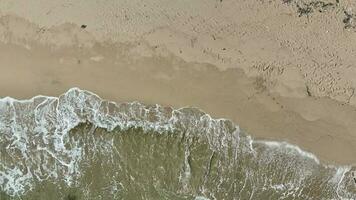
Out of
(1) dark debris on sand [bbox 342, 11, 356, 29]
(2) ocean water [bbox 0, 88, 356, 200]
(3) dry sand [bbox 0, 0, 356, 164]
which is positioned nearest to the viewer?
(1) dark debris on sand [bbox 342, 11, 356, 29]

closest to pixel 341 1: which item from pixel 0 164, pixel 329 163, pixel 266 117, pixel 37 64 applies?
pixel 266 117

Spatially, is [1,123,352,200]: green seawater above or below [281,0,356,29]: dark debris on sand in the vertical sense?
below

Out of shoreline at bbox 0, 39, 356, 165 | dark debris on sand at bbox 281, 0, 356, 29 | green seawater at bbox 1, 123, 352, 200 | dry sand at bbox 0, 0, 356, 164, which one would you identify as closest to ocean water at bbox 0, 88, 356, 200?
green seawater at bbox 1, 123, 352, 200

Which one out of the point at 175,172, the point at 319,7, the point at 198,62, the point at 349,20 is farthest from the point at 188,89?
the point at 349,20

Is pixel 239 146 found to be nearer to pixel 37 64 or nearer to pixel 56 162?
pixel 56 162

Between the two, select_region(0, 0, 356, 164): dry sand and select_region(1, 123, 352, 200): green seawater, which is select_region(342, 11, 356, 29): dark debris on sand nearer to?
select_region(0, 0, 356, 164): dry sand

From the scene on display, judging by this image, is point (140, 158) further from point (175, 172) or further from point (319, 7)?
point (319, 7)

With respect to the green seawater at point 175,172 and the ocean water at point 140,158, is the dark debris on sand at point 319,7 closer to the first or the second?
the ocean water at point 140,158
